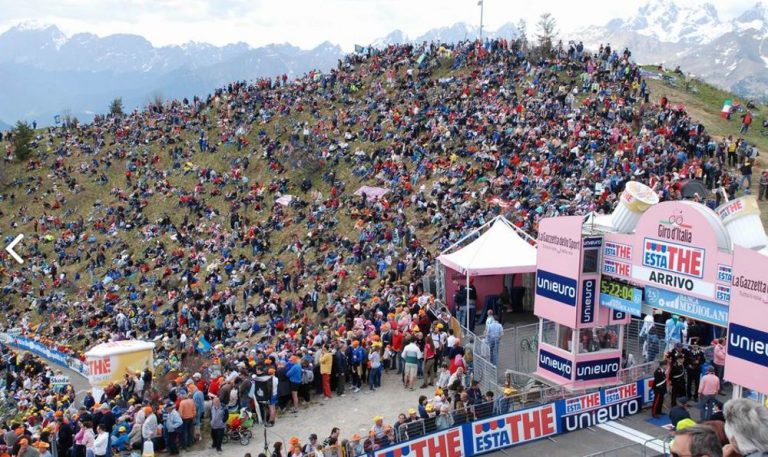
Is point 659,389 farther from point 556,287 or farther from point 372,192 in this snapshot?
point 372,192

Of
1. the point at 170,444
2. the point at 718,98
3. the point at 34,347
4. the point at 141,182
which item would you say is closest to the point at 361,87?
the point at 141,182

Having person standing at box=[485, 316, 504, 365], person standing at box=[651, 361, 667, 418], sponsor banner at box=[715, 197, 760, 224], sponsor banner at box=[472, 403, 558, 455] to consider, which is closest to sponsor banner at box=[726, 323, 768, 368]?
sponsor banner at box=[715, 197, 760, 224]

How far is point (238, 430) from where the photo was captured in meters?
17.6

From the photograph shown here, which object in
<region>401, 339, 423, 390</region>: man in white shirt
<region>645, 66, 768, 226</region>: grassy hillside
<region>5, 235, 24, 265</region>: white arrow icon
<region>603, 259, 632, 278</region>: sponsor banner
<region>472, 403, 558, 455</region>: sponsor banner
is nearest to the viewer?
<region>472, 403, 558, 455</region>: sponsor banner

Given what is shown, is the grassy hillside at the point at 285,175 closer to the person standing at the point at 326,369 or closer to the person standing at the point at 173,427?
the person standing at the point at 326,369

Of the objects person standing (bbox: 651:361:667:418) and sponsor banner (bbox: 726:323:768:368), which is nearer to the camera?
sponsor banner (bbox: 726:323:768:368)

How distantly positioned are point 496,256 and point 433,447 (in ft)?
34.6

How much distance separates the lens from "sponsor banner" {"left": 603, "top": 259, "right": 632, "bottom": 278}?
17.7 m

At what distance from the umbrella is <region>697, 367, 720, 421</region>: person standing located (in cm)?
1205

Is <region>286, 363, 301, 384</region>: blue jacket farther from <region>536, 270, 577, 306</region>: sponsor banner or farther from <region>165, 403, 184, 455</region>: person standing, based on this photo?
<region>536, 270, 577, 306</region>: sponsor banner

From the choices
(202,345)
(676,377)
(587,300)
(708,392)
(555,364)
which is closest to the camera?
(708,392)

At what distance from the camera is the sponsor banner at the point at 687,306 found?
50.8ft

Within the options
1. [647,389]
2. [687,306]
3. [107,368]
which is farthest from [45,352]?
[687,306]

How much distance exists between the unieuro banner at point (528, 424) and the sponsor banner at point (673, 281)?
2.58 m
